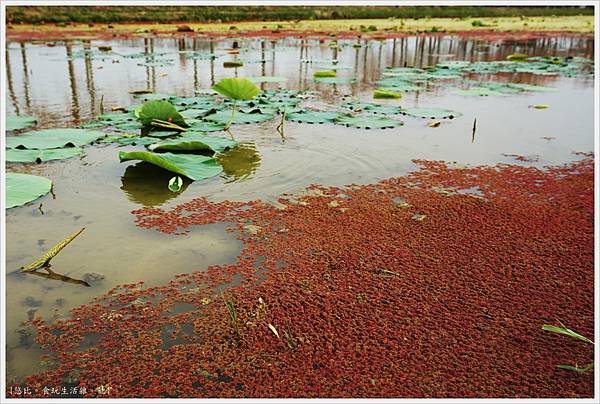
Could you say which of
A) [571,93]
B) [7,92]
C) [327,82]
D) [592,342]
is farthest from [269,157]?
[571,93]

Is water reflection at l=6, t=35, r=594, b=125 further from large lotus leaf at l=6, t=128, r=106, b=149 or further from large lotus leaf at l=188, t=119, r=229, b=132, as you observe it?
large lotus leaf at l=188, t=119, r=229, b=132

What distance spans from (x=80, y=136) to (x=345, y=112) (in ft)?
8.53

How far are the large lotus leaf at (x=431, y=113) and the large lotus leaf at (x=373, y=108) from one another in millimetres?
98

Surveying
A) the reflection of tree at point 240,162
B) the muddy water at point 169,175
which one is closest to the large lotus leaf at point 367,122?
the muddy water at point 169,175

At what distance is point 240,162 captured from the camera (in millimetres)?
3521

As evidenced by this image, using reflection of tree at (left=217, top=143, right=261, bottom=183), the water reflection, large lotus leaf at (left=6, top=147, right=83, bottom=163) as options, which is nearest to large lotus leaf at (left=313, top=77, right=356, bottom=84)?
the water reflection

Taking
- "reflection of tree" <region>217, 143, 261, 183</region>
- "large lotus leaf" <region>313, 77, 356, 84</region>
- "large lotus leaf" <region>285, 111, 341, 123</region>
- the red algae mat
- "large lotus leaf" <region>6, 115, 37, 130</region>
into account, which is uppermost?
"large lotus leaf" <region>313, 77, 356, 84</region>

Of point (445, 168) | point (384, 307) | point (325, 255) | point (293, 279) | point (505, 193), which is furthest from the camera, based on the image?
point (445, 168)

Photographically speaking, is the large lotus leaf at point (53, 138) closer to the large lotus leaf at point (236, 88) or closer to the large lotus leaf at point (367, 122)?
the large lotus leaf at point (236, 88)

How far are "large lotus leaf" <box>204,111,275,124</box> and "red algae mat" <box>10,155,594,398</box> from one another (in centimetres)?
174

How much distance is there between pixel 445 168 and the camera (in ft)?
11.3

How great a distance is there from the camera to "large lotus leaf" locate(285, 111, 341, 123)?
446 centimetres

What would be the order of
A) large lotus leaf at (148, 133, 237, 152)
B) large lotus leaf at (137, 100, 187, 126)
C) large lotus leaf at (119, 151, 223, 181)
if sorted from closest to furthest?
1. large lotus leaf at (119, 151, 223, 181)
2. large lotus leaf at (148, 133, 237, 152)
3. large lotus leaf at (137, 100, 187, 126)

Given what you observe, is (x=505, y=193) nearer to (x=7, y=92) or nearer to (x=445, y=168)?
(x=445, y=168)
